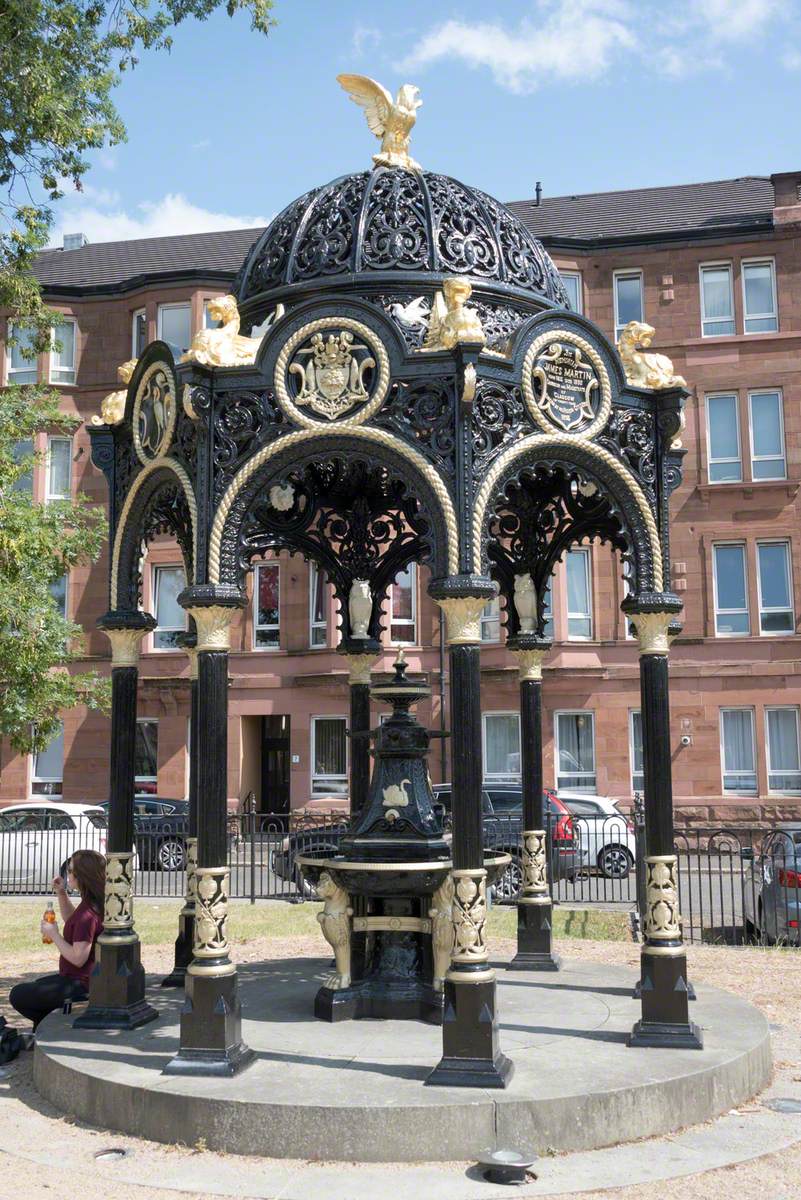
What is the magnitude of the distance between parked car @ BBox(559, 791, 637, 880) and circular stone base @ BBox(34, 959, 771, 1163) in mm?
8743

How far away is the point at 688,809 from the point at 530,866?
63.6ft

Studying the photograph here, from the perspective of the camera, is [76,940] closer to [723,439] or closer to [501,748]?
[501,748]

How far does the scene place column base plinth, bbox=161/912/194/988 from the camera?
961 centimetres

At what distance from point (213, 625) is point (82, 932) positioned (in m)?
2.89

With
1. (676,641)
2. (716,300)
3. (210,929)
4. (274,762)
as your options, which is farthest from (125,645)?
(716,300)

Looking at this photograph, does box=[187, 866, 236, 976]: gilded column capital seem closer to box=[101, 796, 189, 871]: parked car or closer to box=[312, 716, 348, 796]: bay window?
box=[101, 796, 189, 871]: parked car

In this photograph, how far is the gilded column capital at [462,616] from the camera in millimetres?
7242

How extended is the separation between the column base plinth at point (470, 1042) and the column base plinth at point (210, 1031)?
46.4 inches

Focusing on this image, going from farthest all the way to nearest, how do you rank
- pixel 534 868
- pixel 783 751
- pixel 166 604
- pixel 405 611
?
pixel 166 604 → pixel 405 611 → pixel 783 751 → pixel 534 868

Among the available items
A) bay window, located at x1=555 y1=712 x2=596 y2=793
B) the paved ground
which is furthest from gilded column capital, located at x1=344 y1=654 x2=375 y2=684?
bay window, located at x1=555 y1=712 x2=596 y2=793

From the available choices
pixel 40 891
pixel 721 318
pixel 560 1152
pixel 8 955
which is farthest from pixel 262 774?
pixel 560 1152

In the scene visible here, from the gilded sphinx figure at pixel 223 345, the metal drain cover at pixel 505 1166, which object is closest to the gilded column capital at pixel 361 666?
the gilded sphinx figure at pixel 223 345

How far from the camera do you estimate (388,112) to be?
360 inches

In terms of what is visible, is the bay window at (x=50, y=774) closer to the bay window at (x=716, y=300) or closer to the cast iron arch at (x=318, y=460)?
the bay window at (x=716, y=300)
